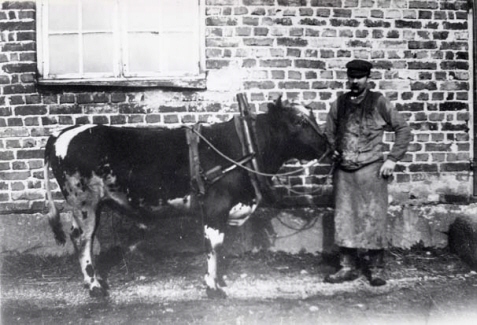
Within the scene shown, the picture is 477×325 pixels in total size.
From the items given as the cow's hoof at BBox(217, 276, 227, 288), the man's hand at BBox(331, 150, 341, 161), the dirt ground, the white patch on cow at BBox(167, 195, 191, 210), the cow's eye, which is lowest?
the dirt ground

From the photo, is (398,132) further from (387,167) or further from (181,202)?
(181,202)

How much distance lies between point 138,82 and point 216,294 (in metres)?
2.67

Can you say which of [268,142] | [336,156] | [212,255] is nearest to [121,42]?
[268,142]

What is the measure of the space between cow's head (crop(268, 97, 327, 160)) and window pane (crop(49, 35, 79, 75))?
103 inches

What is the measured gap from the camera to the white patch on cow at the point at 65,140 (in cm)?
417

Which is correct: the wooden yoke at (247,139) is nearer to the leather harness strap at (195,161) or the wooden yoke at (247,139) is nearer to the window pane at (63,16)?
the leather harness strap at (195,161)

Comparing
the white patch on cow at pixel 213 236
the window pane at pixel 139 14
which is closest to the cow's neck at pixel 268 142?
the white patch on cow at pixel 213 236

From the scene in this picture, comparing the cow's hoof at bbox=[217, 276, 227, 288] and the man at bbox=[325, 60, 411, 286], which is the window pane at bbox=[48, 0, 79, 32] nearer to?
the man at bbox=[325, 60, 411, 286]

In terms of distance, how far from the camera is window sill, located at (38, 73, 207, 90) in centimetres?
499

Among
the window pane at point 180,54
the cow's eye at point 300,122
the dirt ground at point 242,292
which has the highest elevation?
the window pane at point 180,54

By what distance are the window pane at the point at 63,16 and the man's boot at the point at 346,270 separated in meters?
4.16

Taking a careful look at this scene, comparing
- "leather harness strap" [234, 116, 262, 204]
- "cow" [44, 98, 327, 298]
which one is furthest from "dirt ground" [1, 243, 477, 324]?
"leather harness strap" [234, 116, 262, 204]

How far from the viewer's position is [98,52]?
5043 millimetres

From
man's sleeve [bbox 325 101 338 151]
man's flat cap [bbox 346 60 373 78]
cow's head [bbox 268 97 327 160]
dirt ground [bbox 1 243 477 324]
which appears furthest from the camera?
man's sleeve [bbox 325 101 338 151]
